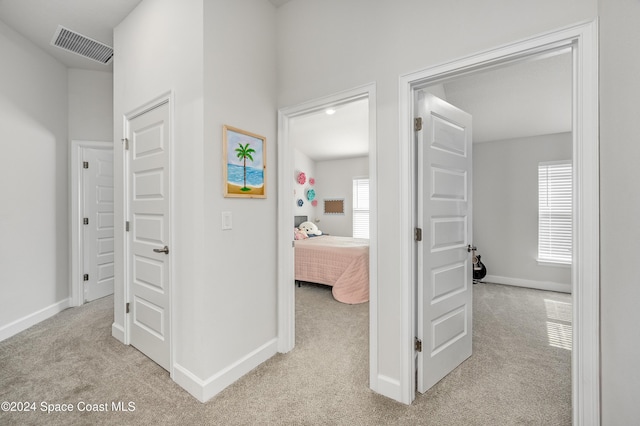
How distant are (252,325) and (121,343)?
4.22 feet

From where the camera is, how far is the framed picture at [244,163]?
1969 millimetres

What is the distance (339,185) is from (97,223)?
188 inches

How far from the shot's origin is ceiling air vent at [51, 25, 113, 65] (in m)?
2.72

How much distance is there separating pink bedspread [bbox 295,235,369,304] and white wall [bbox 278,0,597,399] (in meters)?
1.92

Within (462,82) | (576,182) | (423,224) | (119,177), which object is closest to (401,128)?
(423,224)

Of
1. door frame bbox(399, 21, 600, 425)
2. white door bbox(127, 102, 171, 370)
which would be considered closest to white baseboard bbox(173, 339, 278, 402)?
white door bbox(127, 102, 171, 370)

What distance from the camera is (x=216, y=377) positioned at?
1888 mm

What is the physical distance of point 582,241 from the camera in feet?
4.32

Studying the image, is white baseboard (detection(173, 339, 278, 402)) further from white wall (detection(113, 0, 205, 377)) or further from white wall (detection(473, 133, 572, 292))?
white wall (detection(473, 133, 572, 292))

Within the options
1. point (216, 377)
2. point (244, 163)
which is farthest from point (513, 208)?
point (216, 377)

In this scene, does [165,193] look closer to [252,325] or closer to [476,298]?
[252,325]

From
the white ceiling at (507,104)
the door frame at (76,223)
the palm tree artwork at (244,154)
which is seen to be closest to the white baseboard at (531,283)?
the white ceiling at (507,104)

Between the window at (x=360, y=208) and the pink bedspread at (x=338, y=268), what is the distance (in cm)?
234

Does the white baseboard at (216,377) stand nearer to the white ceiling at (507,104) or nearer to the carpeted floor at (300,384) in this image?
the carpeted floor at (300,384)
